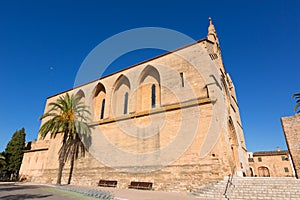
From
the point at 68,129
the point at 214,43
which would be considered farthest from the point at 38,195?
the point at 214,43

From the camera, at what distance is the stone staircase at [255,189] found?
7.44 meters

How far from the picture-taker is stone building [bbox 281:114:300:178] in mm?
8695

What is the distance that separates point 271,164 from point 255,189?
2533 centimetres

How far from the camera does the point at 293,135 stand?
362 inches

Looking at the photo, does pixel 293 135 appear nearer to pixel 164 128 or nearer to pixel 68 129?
pixel 164 128

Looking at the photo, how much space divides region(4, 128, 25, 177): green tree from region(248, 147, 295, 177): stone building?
34.5 metres

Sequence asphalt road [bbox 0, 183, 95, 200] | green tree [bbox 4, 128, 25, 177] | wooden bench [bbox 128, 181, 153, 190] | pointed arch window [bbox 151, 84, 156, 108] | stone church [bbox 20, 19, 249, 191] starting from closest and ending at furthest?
asphalt road [bbox 0, 183, 95, 200] < stone church [bbox 20, 19, 249, 191] < wooden bench [bbox 128, 181, 153, 190] < pointed arch window [bbox 151, 84, 156, 108] < green tree [bbox 4, 128, 25, 177]

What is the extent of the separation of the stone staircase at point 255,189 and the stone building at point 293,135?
0.97 metres

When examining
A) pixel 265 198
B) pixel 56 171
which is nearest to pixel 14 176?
pixel 56 171

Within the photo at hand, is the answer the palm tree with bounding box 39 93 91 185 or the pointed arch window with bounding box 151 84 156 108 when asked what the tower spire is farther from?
the palm tree with bounding box 39 93 91 185

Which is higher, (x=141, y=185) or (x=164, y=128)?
(x=164, y=128)

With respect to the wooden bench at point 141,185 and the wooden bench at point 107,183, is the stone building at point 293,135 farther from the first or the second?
the wooden bench at point 107,183

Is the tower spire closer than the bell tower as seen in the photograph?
No

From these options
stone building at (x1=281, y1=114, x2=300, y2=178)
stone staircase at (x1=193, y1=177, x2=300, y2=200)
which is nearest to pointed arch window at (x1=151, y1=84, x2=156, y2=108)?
stone staircase at (x1=193, y1=177, x2=300, y2=200)
